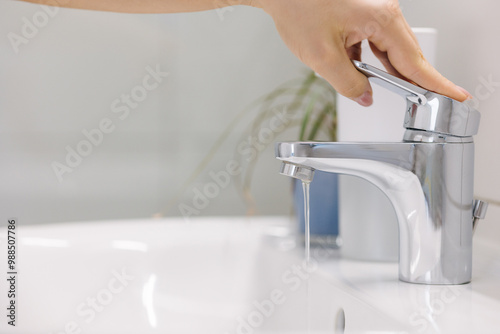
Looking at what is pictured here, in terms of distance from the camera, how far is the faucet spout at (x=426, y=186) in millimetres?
378

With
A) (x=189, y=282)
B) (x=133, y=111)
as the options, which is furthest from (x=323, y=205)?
(x=133, y=111)

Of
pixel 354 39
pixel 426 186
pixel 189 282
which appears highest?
pixel 354 39

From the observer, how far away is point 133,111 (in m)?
1.15

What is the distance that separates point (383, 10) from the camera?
0.38 m

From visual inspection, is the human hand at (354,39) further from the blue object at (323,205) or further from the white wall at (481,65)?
the blue object at (323,205)

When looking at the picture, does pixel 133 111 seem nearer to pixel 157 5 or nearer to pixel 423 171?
pixel 157 5

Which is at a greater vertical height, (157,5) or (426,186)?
(157,5)

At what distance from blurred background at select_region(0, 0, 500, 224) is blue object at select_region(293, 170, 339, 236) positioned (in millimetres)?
564

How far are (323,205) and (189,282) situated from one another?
0.53 ft

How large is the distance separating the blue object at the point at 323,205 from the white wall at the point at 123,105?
61cm

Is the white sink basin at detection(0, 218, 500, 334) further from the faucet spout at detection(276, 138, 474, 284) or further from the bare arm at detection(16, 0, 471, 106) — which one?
the bare arm at detection(16, 0, 471, 106)

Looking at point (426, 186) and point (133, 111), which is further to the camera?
point (133, 111)

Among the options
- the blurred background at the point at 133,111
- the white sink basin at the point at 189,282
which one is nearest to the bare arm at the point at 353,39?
the white sink basin at the point at 189,282

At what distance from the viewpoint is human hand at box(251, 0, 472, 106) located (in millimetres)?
381
